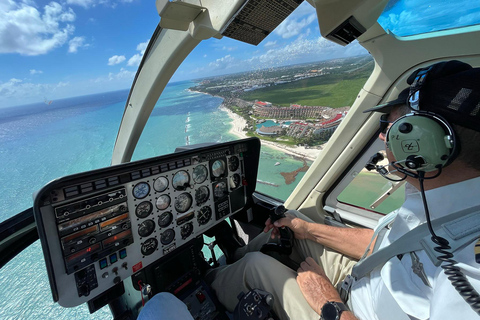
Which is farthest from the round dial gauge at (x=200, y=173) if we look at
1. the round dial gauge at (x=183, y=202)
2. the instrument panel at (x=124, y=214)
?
the round dial gauge at (x=183, y=202)

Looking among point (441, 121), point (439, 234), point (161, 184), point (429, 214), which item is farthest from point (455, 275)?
point (161, 184)

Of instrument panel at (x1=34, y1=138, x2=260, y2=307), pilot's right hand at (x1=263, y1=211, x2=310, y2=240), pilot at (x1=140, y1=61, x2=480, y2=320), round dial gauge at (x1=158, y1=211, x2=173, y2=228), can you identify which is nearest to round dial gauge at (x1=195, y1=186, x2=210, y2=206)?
instrument panel at (x1=34, y1=138, x2=260, y2=307)

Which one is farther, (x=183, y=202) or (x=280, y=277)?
(x=183, y=202)

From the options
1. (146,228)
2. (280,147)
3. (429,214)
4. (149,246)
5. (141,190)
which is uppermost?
(429,214)

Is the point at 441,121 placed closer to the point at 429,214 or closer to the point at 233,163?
the point at 429,214

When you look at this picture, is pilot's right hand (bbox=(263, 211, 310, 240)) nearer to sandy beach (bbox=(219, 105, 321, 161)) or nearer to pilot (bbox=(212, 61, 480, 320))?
pilot (bbox=(212, 61, 480, 320))

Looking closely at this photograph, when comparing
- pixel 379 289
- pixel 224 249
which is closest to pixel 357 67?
pixel 379 289
